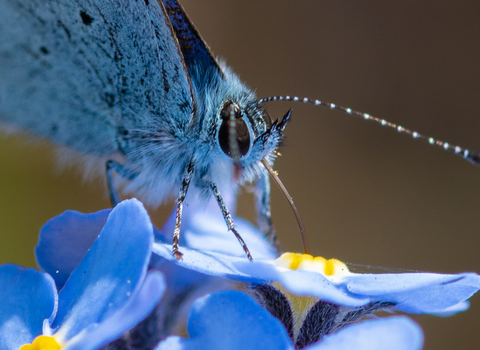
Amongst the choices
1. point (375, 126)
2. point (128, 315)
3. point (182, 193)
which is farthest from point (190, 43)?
point (375, 126)

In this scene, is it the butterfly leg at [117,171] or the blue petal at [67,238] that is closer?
the blue petal at [67,238]

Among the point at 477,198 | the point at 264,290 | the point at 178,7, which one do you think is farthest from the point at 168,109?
the point at 477,198

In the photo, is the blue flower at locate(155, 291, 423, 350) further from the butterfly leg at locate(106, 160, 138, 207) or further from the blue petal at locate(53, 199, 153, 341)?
the butterfly leg at locate(106, 160, 138, 207)

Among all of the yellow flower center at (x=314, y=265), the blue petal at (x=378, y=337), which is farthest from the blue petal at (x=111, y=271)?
the yellow flower center at (x=314, y=265)

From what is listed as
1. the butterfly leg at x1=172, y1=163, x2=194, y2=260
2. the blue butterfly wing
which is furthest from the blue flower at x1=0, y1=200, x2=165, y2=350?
the blue butterfly wing

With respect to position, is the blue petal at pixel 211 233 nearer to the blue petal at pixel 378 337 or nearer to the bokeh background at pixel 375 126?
the blue petal at pixel 378 337
